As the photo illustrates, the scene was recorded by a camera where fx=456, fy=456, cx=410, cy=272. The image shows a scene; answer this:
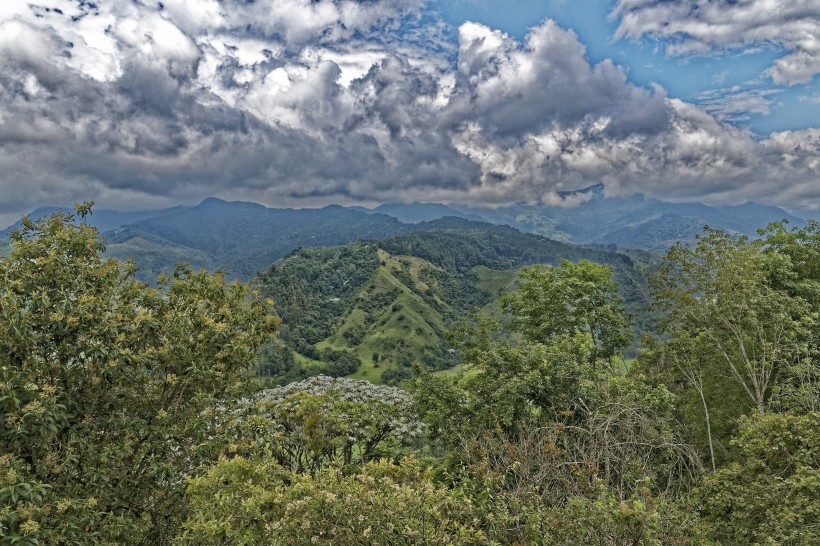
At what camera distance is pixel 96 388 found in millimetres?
9688

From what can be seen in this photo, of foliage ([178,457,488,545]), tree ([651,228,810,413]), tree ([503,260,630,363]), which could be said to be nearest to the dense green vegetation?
foliage ([178,457,488,545])

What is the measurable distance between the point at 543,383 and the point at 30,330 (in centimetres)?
1317

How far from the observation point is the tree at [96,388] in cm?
810

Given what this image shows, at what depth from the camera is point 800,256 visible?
2402 centimetres

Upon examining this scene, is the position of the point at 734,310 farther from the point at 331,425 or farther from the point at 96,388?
the point at 96,388

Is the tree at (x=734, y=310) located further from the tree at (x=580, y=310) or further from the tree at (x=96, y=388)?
the tree at (x=96, y=388)

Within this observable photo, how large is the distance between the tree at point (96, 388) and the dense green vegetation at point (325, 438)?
1.9 inches

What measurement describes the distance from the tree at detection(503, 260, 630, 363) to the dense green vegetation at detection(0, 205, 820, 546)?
5.11 meters

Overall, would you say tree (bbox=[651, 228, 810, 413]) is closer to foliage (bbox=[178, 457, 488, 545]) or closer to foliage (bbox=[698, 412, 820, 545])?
foliage (bbox=[698, 412, 820, 545])

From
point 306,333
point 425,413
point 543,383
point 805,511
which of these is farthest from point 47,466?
point 306,333

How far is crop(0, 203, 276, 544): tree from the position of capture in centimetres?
810

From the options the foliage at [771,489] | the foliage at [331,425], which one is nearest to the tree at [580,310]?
the foliage at [331,425]

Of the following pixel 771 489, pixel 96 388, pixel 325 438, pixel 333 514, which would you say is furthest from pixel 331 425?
pixel 771 489

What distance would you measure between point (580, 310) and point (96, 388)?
842 inches
